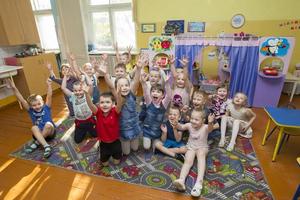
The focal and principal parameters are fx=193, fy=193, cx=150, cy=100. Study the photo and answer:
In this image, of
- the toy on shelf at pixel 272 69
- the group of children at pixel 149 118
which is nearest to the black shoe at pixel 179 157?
the group of children at pixel 149 118

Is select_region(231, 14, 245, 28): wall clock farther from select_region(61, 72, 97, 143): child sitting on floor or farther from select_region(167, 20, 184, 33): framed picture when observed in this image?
select_region(61, 72, 97, 143): child sitting on floor

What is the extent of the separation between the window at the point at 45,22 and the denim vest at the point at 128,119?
492 cm

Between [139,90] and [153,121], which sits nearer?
[153,121]

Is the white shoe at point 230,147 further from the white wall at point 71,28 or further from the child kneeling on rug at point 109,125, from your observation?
the white wall at point 71,28

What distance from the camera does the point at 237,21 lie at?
4.11m

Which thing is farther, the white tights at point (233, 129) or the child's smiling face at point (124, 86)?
the white tights at point (233, 129)

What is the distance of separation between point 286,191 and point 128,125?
5.30ft

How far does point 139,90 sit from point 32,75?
2276 mm

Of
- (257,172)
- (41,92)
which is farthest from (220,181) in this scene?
(41,92)

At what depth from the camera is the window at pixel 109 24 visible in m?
5.21

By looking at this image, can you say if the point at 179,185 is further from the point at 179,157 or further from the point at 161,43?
the point at 161,43

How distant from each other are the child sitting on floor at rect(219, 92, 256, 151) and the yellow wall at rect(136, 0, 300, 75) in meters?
2.17

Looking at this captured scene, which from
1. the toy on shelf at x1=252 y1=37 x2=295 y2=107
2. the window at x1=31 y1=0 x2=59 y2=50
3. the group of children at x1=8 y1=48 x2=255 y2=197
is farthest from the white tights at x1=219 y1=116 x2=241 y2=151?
the window at x1=31 y1=0 x2=59 y2=50

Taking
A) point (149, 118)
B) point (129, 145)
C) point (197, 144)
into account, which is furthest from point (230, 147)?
point (129, 145)
